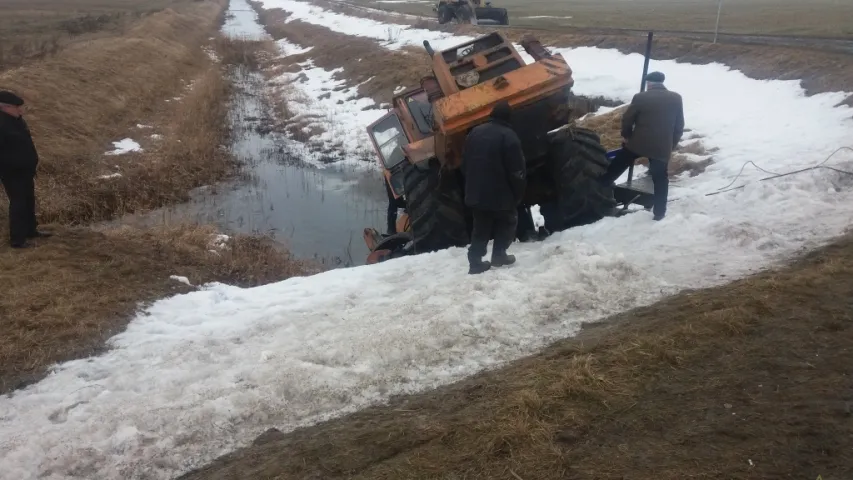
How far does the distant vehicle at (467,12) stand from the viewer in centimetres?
3066

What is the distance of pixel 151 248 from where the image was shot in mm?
7711

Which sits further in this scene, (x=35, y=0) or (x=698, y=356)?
(x=35, y=0)

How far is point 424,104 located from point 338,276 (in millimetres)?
2860

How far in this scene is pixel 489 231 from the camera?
6320 mm

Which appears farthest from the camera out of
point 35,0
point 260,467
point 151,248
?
point 35,0

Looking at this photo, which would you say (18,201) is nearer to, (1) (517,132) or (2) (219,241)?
(2) (219,241)

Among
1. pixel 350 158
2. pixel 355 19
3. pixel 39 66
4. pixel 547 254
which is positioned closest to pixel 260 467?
pixel 547 254

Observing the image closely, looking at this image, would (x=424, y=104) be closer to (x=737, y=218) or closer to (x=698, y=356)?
(x=737, y=218)

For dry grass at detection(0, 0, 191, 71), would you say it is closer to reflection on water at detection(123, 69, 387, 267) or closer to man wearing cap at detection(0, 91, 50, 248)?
reflection on water at detection(123, 69, 387, 267)

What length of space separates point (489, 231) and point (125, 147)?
38.5 ft

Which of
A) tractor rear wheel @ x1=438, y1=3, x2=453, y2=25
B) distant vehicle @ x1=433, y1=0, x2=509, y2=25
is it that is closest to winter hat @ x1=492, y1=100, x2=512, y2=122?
distant vehicle @ x1=433, y1=0, x2=509, y2=25

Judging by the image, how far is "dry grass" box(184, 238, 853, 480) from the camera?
125 inches

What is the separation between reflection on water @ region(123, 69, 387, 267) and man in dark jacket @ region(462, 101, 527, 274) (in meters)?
4.11

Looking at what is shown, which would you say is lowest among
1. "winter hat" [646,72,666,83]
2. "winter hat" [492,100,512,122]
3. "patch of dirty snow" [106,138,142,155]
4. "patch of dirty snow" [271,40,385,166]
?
"patch of dirty snow" [271,40,385,166]
